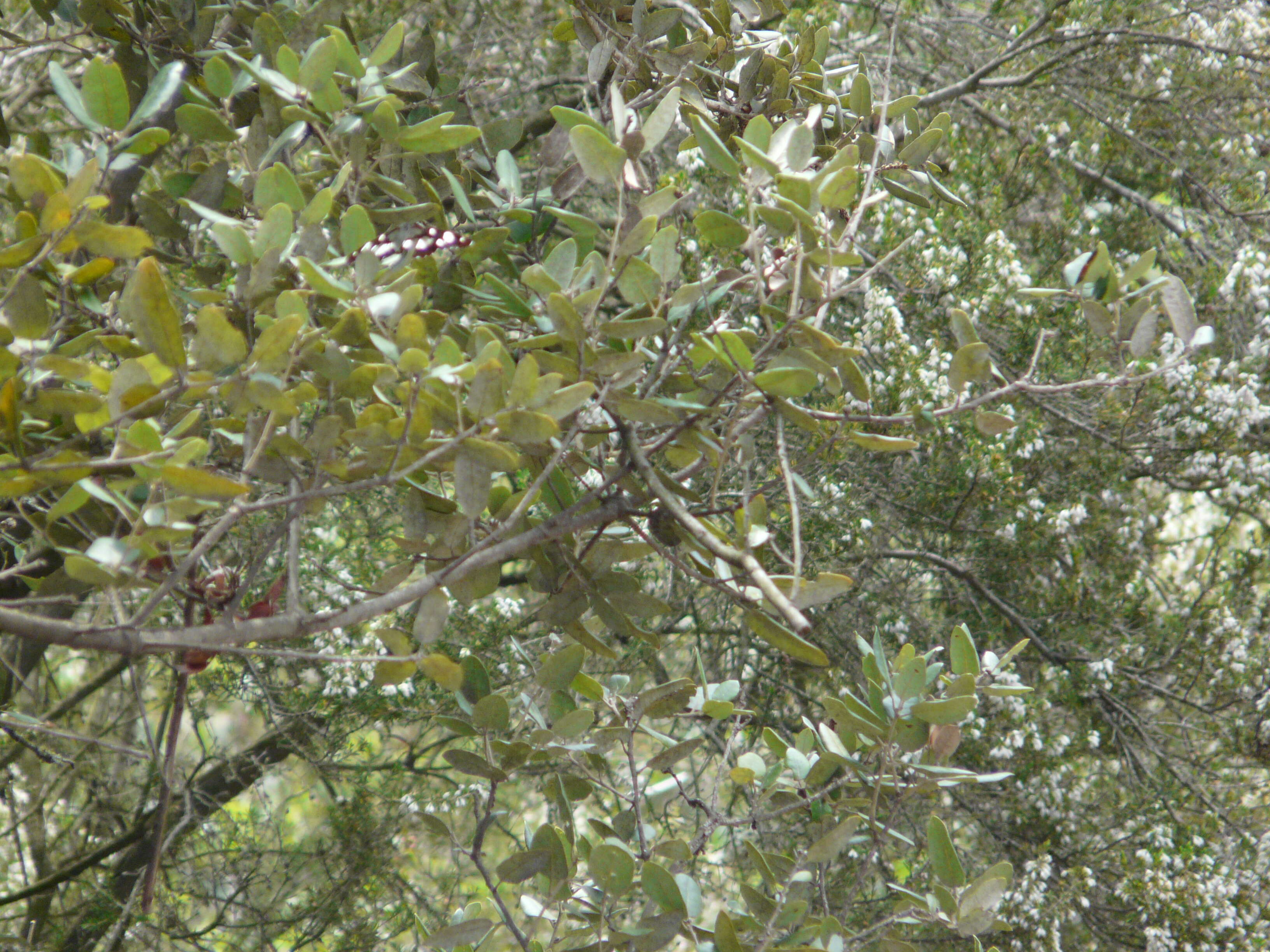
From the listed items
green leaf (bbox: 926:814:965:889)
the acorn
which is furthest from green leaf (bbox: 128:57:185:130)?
green leaf (bbox: 926:814:965:889)

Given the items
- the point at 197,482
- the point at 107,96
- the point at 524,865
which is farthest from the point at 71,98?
the point at 524,865

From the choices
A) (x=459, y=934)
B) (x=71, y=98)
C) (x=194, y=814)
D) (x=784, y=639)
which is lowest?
(x=194, y=814)

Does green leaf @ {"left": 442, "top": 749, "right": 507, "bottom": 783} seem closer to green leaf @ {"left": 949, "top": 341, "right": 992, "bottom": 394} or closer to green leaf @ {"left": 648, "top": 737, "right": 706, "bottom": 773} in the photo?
green leaf @ {"left": 648, "top": 737, "right": 706, "bottom": 773}

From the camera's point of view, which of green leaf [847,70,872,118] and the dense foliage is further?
green leaf [847,70,872,118]

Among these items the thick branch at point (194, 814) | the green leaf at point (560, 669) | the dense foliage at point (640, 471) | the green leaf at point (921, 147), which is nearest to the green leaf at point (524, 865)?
the dense foliage at point (640, 471)

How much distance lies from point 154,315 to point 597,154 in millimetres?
453

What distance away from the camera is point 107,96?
99 centimetres

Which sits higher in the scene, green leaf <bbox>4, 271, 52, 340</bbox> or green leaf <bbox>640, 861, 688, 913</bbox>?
green leaf <bbox>4, 271, 52, 340</bbox>

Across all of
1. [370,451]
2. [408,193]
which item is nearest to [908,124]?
[408,193]

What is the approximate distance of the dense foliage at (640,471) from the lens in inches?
36.8

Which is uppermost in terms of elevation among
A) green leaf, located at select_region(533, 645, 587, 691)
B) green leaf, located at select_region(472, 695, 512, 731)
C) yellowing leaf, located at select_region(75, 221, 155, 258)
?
yellowing leaf, located at select_region(75, 221, 155, 258)

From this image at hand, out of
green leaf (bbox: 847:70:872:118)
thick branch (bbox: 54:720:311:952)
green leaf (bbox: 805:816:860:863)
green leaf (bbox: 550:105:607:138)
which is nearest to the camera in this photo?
green leaf (bbox: 550:105:607:138)

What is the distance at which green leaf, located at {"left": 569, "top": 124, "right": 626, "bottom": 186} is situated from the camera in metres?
0.94

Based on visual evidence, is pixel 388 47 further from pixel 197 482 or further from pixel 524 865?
pixel 524 865
